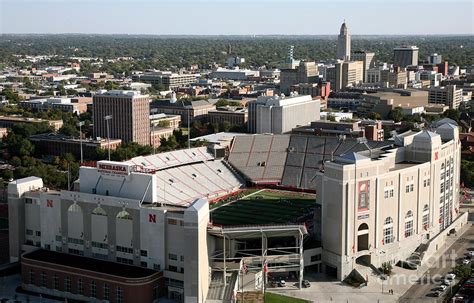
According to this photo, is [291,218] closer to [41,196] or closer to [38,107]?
[41,196]

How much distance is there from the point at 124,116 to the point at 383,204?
65.7 meters

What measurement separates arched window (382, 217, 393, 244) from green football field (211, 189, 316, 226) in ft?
25.6

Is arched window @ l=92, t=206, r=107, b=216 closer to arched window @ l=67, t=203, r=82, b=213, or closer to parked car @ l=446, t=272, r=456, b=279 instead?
arched window @ l=67, t=203, r=82, b=213

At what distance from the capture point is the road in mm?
53812

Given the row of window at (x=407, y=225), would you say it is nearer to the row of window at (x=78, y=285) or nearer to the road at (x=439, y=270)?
the road at (x=439, y=270)

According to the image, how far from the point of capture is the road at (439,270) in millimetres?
53812

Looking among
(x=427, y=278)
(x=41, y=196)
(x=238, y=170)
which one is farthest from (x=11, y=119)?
(x=427, y=278)

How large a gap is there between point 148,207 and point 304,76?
467 feet

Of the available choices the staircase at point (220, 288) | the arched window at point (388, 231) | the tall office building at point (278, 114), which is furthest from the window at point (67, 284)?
the tall office building at point (278, 114)

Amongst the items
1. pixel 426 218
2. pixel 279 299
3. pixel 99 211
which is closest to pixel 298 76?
pixel 426 218

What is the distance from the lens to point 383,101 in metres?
151

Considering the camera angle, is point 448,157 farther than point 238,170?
No

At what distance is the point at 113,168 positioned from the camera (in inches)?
2290

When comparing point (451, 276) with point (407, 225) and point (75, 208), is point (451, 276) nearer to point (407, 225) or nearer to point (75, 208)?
point (407, 225)
